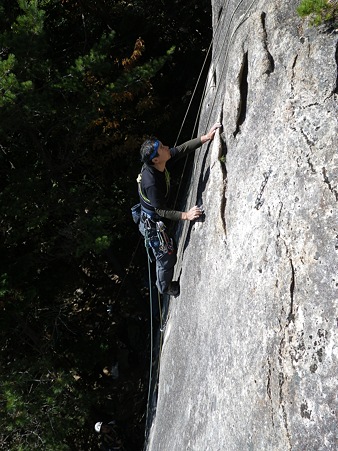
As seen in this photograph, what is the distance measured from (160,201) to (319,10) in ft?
8.45

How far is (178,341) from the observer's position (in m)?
5.58

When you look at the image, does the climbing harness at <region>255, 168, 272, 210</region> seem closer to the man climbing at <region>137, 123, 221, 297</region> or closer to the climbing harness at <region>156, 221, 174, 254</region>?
the man climbing at <region>137, 123, 221, 297</region>

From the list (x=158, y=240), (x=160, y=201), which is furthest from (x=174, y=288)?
(x=160, y=201)

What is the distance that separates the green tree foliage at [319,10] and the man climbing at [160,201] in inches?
56.6

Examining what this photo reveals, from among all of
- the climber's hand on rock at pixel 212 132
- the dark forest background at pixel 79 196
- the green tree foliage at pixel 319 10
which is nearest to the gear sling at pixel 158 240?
the climber's hand on rock at pixel 212 132

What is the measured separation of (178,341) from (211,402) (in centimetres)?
158

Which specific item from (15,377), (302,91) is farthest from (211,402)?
(15,377)

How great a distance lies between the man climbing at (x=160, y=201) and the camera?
4.86 meters

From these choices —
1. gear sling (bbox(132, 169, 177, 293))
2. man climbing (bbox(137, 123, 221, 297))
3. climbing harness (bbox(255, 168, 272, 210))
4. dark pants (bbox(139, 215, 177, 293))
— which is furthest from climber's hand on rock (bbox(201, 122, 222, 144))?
dark pants (bbox(139, 215, 177, 293))

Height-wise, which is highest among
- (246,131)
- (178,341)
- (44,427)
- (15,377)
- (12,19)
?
(12,19)

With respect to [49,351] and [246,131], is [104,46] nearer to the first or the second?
[246,131]

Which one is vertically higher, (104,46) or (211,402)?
(104,46)

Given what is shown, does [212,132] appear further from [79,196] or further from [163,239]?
[79,196]

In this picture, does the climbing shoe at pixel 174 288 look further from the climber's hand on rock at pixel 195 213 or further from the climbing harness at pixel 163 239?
the climber's hand on rock at pixel 195 213
